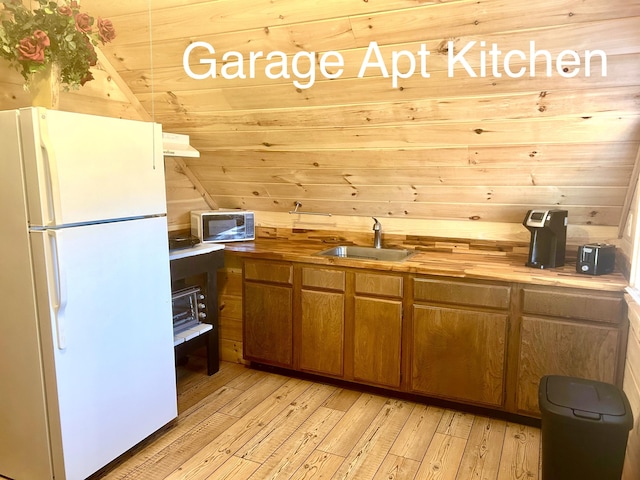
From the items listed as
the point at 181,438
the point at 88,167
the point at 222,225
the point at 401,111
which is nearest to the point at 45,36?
the point at 88,167

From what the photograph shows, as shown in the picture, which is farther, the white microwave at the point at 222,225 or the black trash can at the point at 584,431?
the white microwave at the point at 222,225

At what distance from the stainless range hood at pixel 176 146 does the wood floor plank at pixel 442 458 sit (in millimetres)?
2107

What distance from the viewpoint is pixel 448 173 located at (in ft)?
9.46

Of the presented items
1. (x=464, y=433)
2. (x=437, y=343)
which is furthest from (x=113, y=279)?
(x=464, y=433)

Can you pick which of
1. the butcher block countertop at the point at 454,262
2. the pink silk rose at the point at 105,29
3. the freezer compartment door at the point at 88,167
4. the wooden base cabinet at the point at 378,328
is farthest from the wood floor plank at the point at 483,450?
the pink silk rose at the point at 105,29

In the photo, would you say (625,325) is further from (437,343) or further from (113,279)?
(113,279)

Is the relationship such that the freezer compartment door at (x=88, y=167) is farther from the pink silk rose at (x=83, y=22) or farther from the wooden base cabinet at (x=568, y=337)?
the wooden base cabinet at (x=568, y=337)

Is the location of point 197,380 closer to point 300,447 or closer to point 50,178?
point 300,447

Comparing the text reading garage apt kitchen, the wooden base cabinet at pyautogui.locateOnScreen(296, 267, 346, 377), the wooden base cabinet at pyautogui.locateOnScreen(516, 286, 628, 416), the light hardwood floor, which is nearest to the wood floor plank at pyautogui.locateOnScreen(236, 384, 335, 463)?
the light hardwood floor

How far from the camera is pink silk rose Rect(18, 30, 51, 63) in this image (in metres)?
1.96

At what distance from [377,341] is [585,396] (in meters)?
1.31

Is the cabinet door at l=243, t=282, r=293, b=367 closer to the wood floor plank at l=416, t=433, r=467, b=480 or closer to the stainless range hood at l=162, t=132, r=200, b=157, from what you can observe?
the stainless range hood at l=162, t=132, r=200, b=157

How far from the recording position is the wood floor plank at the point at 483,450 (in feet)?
7.49

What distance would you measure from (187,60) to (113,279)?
129cm
